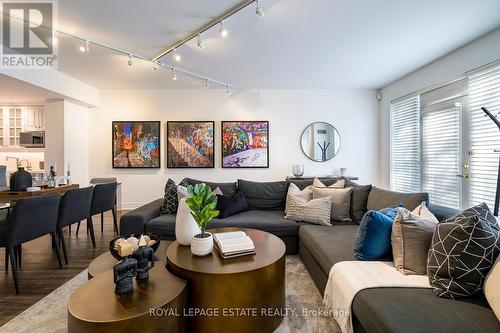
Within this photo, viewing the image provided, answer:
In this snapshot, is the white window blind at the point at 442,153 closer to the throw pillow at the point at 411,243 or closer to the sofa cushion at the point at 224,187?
the throw pillow at the point at 411,243

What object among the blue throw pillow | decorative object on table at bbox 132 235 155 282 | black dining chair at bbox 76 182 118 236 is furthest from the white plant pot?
black dining chair at bbox 76 182 118 236

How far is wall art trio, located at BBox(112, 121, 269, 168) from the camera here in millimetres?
5113

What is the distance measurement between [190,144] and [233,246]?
3.75 metres

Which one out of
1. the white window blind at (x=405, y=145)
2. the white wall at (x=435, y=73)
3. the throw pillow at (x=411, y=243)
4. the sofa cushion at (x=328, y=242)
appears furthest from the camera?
the white window blind at (x=405, y=145)

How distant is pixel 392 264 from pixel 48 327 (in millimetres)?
2407

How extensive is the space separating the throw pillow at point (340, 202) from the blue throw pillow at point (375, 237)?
3.84 feet

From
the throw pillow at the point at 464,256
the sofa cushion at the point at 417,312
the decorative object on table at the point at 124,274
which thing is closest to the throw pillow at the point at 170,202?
the decorative object on table at the point at 124,274

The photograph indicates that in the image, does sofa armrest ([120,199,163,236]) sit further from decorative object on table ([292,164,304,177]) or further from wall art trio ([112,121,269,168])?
decorative object on table ([292,164,304,177])

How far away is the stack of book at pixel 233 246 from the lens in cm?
168

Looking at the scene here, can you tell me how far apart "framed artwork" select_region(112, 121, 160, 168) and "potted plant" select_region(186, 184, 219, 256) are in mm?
3799

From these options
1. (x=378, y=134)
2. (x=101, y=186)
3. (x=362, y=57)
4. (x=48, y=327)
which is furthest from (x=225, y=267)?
(x=378, y=134)

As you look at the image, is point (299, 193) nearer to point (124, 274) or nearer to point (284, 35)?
point (284, 35)

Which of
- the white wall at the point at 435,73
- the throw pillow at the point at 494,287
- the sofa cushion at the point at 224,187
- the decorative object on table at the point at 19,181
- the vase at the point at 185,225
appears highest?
the white wall at the point at 435,73

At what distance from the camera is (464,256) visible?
4.14 ft
